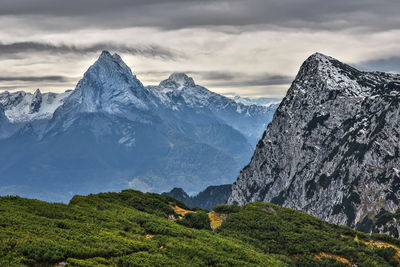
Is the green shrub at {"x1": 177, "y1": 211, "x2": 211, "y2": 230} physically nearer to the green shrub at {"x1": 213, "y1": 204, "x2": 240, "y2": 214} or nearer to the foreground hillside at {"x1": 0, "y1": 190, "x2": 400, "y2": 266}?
the foreground hillside at {"x1": 0, "y1": 190, "x2": 400, "y2": 266}

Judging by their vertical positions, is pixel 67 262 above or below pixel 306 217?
below

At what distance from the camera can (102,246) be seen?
3494 centimetres

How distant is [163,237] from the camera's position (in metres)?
41.9

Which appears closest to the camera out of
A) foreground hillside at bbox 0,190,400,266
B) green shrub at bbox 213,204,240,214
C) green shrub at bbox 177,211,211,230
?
foreground hillside at bbox 0,190,400,266

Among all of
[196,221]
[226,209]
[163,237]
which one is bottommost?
[163,237]

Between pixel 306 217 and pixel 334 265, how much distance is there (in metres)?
19.9

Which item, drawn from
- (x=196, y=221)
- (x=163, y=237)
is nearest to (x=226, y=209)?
(x=196, y=221)

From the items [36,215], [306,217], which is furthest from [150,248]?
[306,217]

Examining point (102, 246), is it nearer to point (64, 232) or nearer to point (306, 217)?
point (64, 232)

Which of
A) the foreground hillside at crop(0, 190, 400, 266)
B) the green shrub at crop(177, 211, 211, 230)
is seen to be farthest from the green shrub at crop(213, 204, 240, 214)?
the green shrub at crop(177, 211, 211, 230)

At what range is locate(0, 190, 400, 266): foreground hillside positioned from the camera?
32.7 m

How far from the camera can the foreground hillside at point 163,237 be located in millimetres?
32656

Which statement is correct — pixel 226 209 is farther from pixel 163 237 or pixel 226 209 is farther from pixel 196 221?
pixel 163 237

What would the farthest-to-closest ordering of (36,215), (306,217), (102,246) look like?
(306,217) → (36,215) → (102,246)
